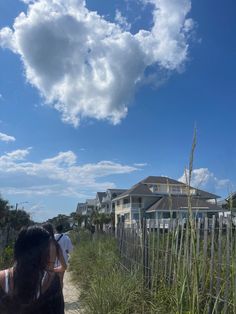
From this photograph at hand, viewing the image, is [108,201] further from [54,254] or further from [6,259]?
[54,254]

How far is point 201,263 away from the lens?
4.73 m

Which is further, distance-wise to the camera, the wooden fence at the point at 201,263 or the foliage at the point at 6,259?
the foliage at the point at 6,259

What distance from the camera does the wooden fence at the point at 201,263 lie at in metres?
3.03

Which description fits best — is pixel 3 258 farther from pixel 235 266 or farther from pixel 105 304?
pixel 235 266

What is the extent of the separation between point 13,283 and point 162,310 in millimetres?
2916

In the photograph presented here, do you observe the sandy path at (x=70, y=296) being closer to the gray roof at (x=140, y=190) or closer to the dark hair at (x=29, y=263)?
the dark hair at (x=29, y=263)

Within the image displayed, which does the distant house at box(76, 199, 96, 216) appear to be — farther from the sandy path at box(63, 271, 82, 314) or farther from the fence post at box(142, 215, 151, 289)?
the fence post at box(142, 215, 151, 289)

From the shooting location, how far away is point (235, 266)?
2.93m

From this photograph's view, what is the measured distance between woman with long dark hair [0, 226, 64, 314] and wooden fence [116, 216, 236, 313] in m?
0.85

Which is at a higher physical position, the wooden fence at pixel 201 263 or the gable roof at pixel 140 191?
the gable roof at pixel 140 191

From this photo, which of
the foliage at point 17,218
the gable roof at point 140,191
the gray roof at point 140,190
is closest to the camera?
the foliage at point 17,218

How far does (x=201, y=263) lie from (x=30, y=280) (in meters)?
2.47

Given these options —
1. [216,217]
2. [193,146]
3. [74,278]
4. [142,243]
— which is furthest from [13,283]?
[74,278]

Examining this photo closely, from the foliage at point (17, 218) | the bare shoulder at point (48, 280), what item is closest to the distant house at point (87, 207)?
the foliage at point (17, 218)
